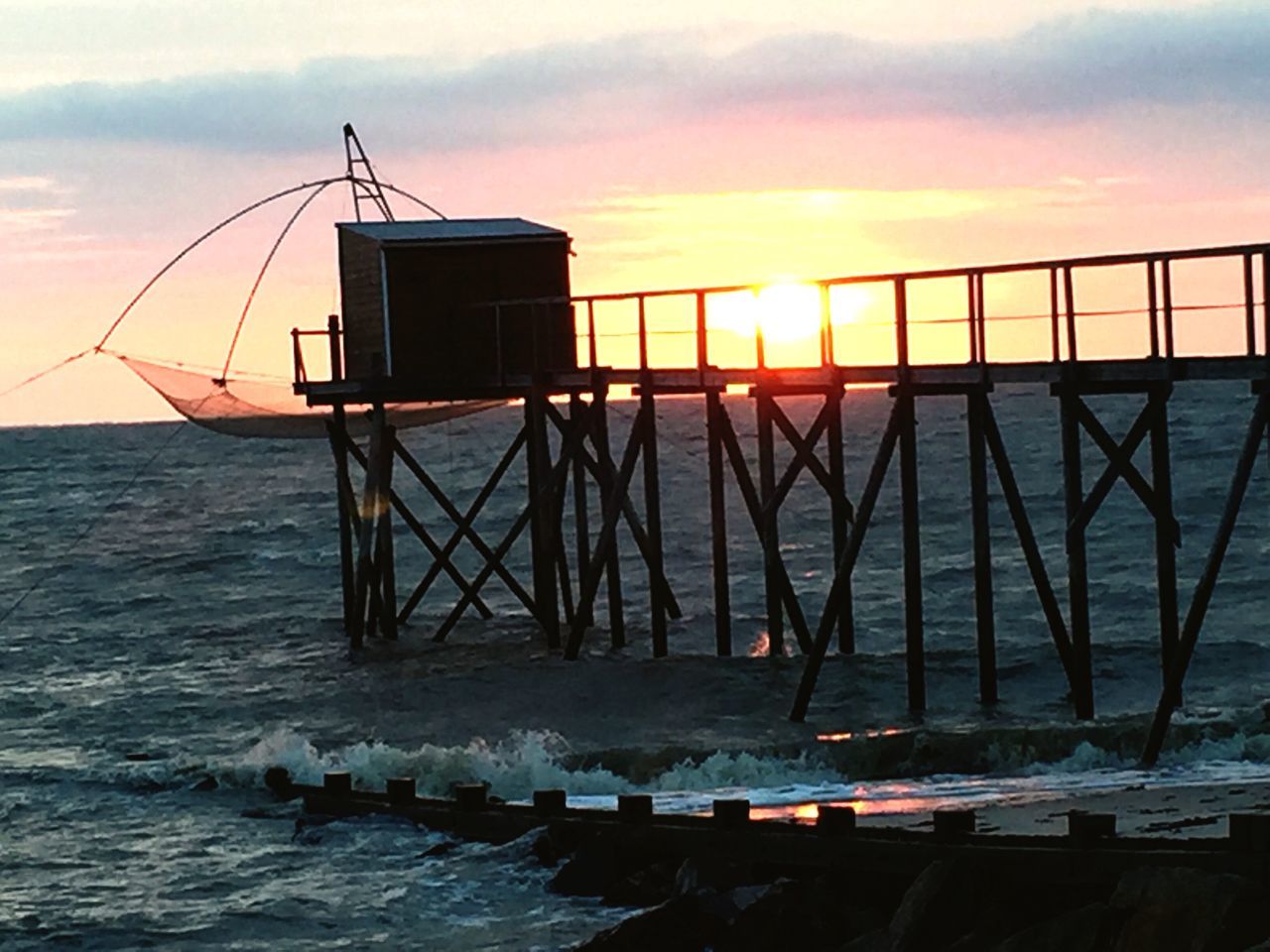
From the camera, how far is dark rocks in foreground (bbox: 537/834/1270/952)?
11062 mm

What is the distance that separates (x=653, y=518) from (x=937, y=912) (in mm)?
15716

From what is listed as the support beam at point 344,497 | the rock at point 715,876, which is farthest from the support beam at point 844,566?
the support beam at point 344,497

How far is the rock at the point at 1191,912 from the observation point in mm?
10930

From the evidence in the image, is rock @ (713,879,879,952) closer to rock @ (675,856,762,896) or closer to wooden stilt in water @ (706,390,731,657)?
rock @ (675,856,762,896)

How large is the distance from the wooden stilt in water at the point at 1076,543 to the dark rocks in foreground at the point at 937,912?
6.71 meters

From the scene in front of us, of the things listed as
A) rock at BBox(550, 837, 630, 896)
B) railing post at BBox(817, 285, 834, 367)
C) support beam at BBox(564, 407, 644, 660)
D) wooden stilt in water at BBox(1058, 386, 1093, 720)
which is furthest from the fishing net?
rock at BBox(550, 837, 630, 896)

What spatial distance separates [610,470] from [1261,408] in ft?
37.4

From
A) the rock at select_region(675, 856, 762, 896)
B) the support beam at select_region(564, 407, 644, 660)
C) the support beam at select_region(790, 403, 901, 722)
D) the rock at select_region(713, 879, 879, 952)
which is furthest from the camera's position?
the support beam at select_region(564, 407, 644, 660)

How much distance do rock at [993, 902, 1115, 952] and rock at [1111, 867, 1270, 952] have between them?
101 millimetres

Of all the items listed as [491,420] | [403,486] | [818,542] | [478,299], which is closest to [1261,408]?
[478,299]

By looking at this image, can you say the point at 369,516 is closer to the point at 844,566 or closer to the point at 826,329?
the point at 826,329

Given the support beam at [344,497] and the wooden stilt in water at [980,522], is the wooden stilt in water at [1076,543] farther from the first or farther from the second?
the support beam at [344,497]

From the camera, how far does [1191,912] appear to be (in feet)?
36.3

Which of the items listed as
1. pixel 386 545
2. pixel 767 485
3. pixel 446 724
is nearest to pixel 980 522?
pixel 767 485
